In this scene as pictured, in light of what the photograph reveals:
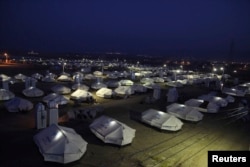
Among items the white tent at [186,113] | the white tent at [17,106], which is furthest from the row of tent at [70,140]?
the white tent at [17,106]

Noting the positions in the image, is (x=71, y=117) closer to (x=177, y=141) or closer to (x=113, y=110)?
(x=113, y=110)

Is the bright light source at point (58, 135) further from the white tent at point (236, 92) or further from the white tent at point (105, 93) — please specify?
the white tent at point (236, 92)

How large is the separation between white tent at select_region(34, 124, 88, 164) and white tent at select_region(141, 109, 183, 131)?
12.2 metres

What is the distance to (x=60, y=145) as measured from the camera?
2338 centimetres

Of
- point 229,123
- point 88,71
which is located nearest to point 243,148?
point 229,123

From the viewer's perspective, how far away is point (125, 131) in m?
28.2

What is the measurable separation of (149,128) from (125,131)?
24.6ft

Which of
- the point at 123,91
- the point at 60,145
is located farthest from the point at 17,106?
the point at 123,91

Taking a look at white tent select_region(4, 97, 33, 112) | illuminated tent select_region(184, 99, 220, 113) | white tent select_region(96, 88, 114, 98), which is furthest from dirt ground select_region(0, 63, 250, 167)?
white tent select_region(96, 88, 114, 98)

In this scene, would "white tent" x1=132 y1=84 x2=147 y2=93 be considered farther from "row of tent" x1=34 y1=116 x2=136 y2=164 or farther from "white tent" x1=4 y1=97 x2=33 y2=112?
"row of tent" x1=34 y1=116 x2=136 y2=164

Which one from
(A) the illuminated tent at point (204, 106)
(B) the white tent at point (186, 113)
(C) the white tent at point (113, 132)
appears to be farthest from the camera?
(A) the illuminated tent at point (204, 106)

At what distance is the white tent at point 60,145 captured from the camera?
22.7 m

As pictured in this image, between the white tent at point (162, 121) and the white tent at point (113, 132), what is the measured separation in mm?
6056

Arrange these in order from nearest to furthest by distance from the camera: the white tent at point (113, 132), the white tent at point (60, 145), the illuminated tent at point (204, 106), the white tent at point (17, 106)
Result: the white tent at point (60, 145) < the white tent at point (113, 132) < the white tent at point (17, 106) < the illuminated tent at point (204, 106)
